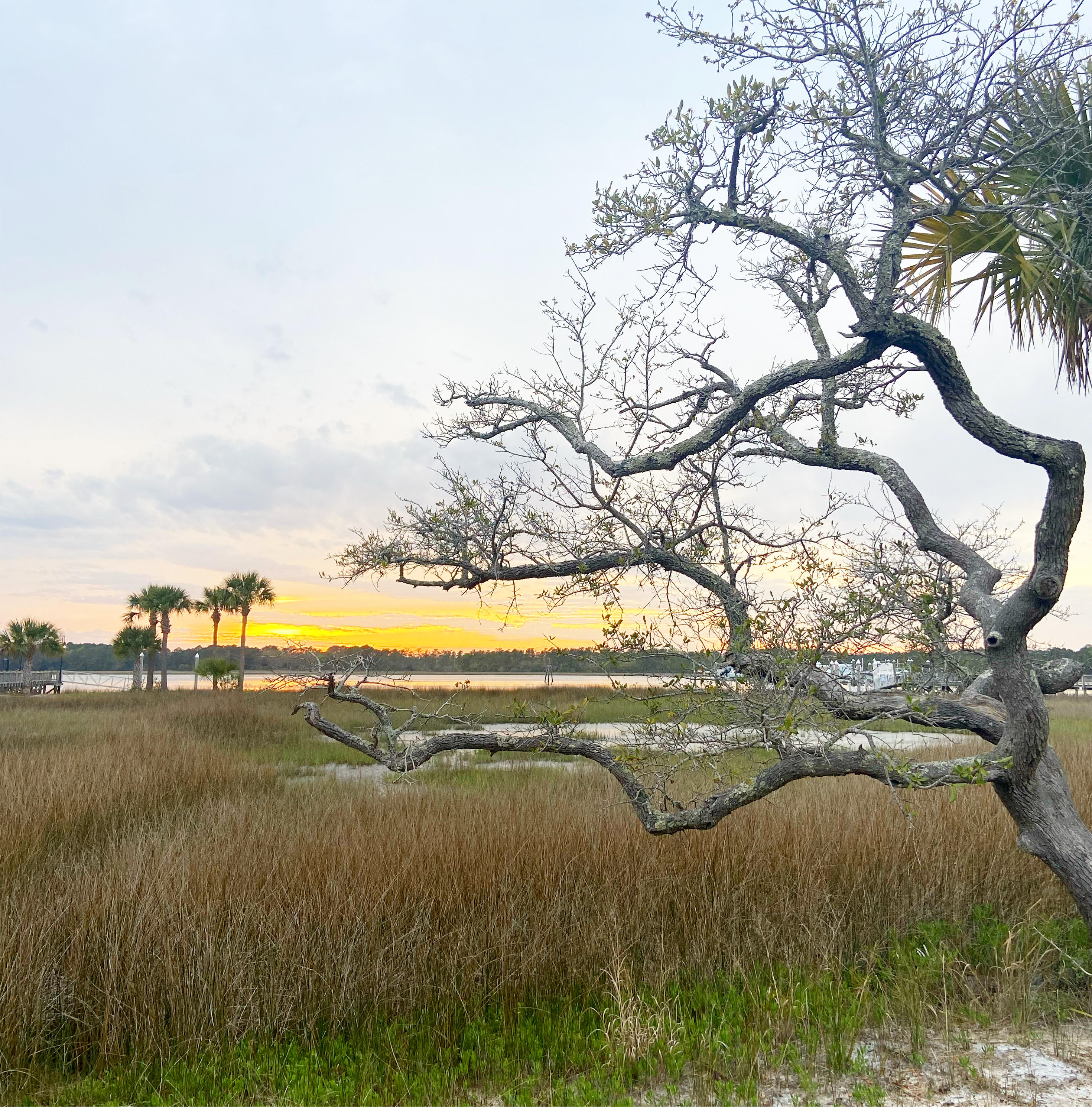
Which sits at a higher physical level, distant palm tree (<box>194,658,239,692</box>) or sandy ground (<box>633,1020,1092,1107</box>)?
distant palm tree (<box>194,658,239,692</box>)

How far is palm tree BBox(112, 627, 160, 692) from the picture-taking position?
36875 millimetres

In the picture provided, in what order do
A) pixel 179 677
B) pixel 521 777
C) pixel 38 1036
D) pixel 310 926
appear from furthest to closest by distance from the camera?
pixel 179 677
pixel 521 777
pixel 310 926
pixel 38 1036

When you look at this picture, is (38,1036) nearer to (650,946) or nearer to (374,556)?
(374,556)

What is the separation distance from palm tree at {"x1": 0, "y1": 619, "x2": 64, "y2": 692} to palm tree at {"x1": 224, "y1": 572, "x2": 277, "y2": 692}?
7.91 m

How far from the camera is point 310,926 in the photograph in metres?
5.00

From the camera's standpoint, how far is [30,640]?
36.5m

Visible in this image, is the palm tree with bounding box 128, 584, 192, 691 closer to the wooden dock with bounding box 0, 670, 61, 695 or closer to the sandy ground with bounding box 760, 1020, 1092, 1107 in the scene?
the wooden dock with bounding box 0, 670, 61, 695

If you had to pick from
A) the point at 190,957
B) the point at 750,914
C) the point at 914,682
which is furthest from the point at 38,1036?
the point at 914,682

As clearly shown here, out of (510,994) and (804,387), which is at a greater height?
(804,387)

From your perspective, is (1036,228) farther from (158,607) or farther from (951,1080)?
(158,607)

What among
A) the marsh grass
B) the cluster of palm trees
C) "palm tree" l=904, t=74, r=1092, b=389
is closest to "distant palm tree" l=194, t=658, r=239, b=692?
the cluster of palm trees

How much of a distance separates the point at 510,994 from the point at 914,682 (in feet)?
9.95

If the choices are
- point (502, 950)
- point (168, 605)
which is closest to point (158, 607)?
point (168, 605)

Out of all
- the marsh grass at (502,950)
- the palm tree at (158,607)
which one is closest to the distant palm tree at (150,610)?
the palm tree at (158,607)
